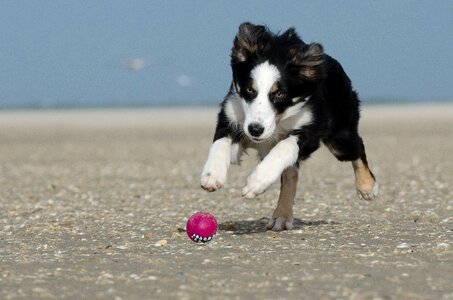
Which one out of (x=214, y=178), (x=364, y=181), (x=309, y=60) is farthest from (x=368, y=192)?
(x=214, y=178)

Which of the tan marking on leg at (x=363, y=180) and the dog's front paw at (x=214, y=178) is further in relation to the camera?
the tan marking on leg at (x=363, y=180)

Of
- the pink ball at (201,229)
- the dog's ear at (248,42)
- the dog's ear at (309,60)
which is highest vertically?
the dog's ear at (248,42)

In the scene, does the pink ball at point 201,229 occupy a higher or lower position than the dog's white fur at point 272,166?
lower

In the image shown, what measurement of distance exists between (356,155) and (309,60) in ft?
4.93

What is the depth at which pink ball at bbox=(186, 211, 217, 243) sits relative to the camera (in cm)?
779

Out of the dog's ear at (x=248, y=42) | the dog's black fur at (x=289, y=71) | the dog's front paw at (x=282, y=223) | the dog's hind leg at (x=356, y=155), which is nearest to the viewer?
the dog's black fur at (x=289, y=71)

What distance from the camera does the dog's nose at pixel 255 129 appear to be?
7.61 metres

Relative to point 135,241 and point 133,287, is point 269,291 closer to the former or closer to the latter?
point 133,287

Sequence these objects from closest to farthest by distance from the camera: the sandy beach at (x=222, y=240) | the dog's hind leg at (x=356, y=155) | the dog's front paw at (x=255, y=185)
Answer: the sandy beach at (x=222, y=240)
the dog's front paw at (x=255, y=185)
the dog's hind leg at (x=356, y=155)

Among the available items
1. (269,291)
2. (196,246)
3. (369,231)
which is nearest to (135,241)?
(196,246)

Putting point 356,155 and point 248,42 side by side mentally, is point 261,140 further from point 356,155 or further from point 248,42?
point 356,155

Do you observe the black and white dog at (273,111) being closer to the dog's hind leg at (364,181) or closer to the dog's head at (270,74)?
the dog's head at (270,74)

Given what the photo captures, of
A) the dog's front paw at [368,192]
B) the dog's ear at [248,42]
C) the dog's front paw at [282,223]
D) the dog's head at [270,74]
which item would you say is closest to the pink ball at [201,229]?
the dog's head at [270,74]

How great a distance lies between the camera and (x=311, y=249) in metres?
7.49
